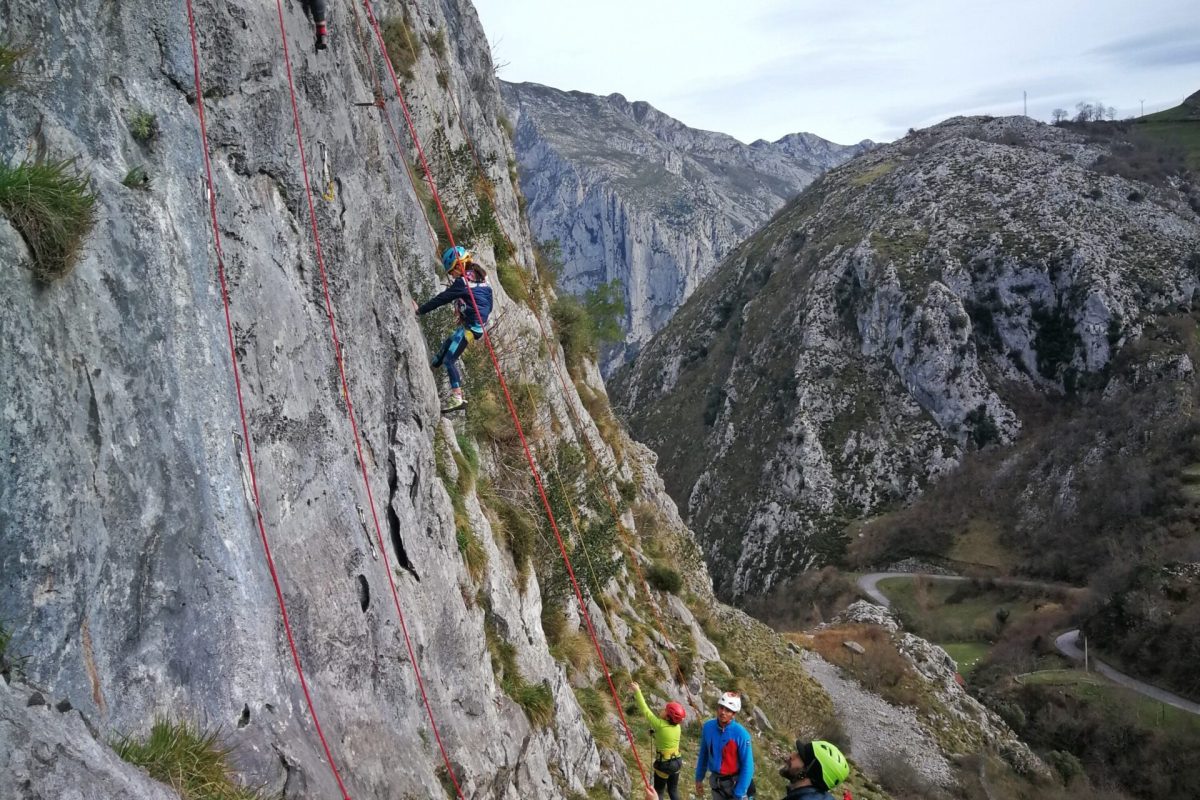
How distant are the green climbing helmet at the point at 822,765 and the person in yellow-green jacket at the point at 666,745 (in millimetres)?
3014

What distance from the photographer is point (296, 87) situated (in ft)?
27.2

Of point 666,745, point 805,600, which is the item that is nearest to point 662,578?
point 666,745

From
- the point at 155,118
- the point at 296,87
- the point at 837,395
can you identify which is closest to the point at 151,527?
the point at 155,118

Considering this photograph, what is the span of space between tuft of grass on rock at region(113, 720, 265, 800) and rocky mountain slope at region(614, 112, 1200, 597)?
2879 inches

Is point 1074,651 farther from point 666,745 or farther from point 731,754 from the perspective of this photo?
point 731,754

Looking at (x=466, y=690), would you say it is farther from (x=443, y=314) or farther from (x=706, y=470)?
(x=706, y=470)

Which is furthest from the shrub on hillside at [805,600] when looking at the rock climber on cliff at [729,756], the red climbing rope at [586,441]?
the rock climber on cliff at [729,756]

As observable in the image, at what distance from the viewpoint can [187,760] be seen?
4664 mm

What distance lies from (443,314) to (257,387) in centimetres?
647

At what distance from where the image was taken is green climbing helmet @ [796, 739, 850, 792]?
5.95 metres

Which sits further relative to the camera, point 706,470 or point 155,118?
point 706,470

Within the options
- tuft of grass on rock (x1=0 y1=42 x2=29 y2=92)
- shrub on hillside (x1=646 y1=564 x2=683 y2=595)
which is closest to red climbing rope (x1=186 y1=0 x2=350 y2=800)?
tuft of grass on rock (x1=0 y1=42 x2=29 y2=92)

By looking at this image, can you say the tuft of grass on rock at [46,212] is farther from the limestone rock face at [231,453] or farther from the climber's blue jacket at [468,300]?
the climber's blue jacket at [468,300]

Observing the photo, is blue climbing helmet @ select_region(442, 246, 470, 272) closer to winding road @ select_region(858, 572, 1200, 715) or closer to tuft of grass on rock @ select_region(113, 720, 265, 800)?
tuft of grass on rock @ select_region(113, 720, 265, 800)
